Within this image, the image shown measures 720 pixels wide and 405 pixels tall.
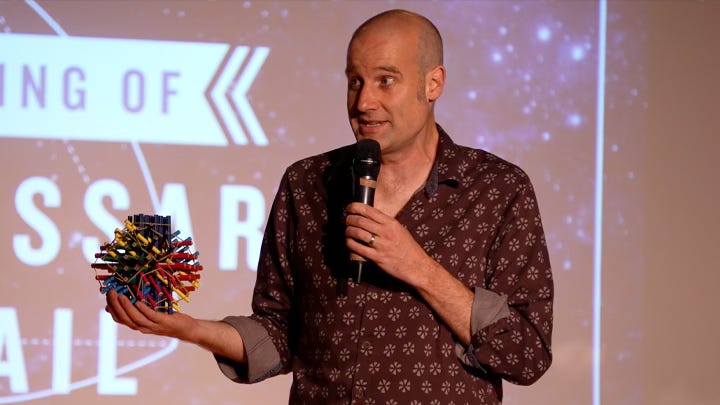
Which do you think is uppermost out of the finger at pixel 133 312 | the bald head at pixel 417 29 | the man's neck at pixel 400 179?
the bald head at pixel 417 29

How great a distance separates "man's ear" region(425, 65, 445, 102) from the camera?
2.08 m

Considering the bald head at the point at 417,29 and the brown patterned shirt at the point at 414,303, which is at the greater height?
the bald head at the point at 417,29

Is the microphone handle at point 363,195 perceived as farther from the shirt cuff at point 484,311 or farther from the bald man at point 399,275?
the shirt cuff at point 484,311

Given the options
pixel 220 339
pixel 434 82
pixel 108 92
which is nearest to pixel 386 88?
pixel 434 82

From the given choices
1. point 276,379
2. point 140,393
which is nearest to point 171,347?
point 140,393

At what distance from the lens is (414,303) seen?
1929mm

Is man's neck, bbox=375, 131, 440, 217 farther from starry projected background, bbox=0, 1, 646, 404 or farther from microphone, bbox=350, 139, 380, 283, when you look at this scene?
starry projected background, bbox=0, 1, 646, 404

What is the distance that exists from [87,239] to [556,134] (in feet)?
6.15

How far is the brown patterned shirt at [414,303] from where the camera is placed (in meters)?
1.89

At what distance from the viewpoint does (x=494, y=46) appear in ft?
12.0

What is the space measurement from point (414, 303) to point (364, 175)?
30cm

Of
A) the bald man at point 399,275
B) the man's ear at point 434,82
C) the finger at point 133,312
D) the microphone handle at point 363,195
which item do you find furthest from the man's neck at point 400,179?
the finger at point 133,312

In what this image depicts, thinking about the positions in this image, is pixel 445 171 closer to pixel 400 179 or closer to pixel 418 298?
pixel 400 179

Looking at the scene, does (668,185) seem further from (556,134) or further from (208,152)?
(208,152)
